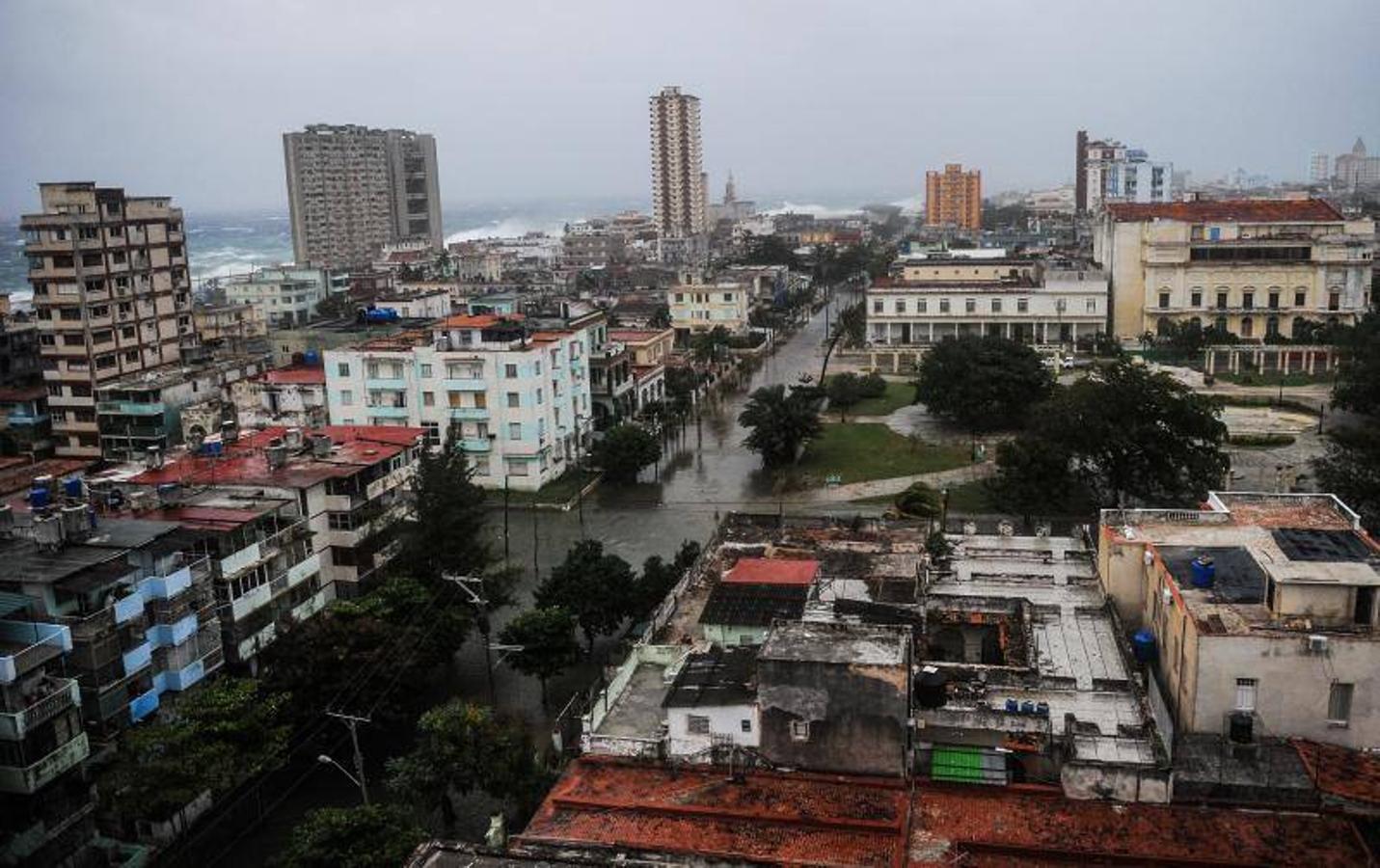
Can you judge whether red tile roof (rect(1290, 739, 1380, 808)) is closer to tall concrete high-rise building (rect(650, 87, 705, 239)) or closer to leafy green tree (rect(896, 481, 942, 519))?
leafy green tree (rect(896, 481, 942, 519))

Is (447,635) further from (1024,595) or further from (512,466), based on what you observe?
Result: (512,466)

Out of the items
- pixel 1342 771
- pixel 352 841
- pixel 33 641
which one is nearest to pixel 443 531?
pixel 33 641

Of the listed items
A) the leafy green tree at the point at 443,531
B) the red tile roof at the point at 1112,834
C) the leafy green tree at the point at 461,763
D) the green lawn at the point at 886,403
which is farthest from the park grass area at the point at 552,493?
the red tile roof at the point at 1112,834

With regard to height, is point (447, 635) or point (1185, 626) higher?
point (1185, 626)

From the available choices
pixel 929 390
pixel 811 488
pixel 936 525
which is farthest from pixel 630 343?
pixel 936 525

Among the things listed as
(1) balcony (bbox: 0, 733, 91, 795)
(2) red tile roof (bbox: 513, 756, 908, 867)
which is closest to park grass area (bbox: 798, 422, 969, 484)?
(2) red tile roof (bbox: 513, 756, 908, 867)

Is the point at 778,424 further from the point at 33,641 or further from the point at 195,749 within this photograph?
the point at 33,641
